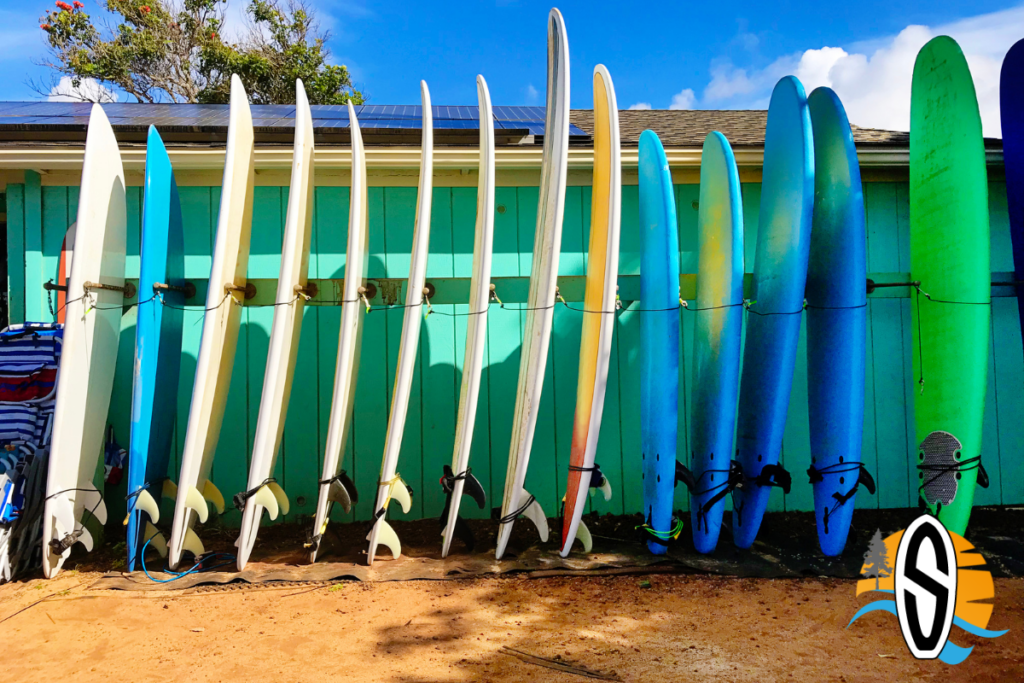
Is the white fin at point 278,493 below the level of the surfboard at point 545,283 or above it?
below

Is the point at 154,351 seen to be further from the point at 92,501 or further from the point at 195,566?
the point at 195,566

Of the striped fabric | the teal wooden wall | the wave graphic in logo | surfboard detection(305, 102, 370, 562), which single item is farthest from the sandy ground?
the teal wooden wall

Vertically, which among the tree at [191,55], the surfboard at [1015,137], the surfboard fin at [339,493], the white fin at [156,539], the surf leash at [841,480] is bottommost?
the white fin at [156,539]

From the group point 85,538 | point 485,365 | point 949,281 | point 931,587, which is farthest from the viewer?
point 485,365

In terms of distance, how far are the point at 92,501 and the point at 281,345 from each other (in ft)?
4.00

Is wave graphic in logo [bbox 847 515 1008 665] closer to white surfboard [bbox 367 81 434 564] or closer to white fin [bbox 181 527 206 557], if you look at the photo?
white surfboard [bbox 367 81 434 564]

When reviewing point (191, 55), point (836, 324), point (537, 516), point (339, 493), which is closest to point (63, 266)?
point (339, 493)

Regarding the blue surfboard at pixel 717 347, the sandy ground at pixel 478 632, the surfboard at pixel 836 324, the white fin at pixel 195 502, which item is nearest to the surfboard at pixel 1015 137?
the surfboard at pixel 836 324

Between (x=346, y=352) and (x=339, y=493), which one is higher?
(x=346, y=352)

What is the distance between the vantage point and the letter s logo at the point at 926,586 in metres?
2.29

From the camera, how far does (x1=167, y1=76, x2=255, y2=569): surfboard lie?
279 cm

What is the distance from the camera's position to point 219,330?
2900mm

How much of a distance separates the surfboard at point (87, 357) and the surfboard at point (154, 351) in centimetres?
19

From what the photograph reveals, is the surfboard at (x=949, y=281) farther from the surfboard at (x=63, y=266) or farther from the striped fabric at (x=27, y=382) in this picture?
the surfboard at (x=63, y=266)
